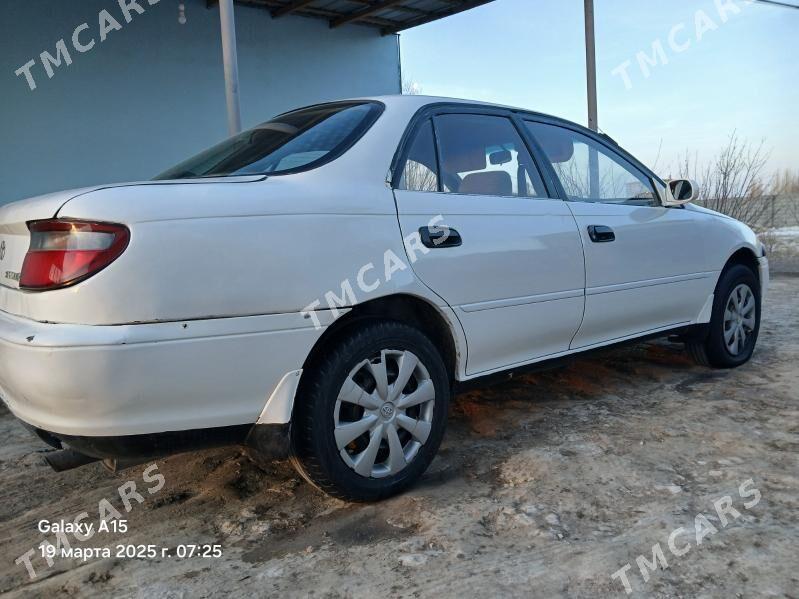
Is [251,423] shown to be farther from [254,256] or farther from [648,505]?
[648,505]

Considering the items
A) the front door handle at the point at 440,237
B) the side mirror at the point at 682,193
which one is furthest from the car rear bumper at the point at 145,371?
the side mirror at the point at 682,193

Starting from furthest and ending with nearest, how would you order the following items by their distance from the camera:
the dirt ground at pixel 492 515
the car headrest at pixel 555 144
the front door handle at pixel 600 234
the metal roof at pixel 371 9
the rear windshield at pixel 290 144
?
the metal roof at pixel 371 9 → the car headrest at pixel 555 144 → the front door handle at pixel 600 234 → the rear windshield at pixel 290 144 → the dirt ground at pixel 492 515

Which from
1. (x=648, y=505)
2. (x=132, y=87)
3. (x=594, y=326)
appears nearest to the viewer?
(x=648, y=505)

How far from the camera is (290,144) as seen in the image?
250cm

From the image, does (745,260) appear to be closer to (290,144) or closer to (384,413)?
(384,413)

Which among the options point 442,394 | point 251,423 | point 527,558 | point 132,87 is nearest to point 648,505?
point 527,558

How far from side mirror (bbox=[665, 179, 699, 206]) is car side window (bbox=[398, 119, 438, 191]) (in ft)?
5.83

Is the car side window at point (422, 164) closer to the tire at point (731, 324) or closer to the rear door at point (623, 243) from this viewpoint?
the rear door at point (623, 243)

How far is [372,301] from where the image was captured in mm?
2359

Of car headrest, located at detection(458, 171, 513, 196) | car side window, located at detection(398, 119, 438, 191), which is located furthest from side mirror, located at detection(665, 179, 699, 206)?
car side window, located at detection(398, 119, 438, 191)

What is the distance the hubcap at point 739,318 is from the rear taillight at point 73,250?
367cm

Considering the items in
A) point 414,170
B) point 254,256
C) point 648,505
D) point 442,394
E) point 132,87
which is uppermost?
point 132,87

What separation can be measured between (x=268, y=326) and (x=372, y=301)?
0.47 meters

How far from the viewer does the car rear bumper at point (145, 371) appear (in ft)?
5.86
